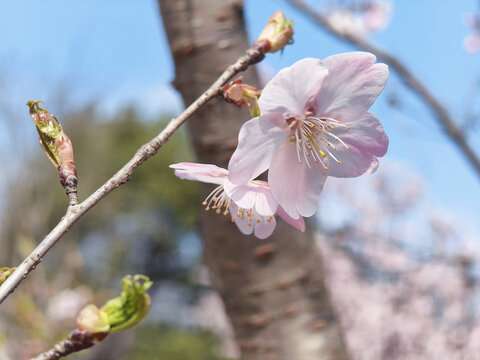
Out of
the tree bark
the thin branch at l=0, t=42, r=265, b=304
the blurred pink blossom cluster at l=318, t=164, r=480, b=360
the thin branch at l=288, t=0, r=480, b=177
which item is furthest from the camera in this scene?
the blurred pink blossom cluster at l=318, t=164, r=480, b=360

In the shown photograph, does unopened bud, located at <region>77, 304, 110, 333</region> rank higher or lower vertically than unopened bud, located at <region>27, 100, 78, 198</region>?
lower

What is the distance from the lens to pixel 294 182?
0.46 m

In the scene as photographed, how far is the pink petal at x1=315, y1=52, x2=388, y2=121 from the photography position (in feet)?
1.36

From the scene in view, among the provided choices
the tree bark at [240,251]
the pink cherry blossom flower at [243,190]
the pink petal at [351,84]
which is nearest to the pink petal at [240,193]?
the pink cherry blossom flower at [243,190]

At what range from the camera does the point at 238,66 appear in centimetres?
46

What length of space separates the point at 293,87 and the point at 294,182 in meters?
0.09

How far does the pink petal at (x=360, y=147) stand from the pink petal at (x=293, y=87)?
54 mm

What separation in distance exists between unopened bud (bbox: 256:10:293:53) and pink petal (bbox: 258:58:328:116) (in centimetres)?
9

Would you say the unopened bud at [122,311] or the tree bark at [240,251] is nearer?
the unopened bud at [122,311]

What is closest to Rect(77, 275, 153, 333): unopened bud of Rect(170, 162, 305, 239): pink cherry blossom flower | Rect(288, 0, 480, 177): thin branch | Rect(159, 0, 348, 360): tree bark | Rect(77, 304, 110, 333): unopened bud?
Rect(77, 304, 110, 333): unopened bud

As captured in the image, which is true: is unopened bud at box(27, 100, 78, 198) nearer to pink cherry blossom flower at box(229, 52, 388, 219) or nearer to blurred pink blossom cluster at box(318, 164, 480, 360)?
pink cherry blossom flower at box(229, 52, 388, 219)

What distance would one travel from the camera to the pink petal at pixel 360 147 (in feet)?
1.48

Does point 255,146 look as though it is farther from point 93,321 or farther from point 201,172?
point 93,321

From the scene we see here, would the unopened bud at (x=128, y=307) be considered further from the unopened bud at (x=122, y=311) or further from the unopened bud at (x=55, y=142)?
the unopened bud at (x=55, y=142)
